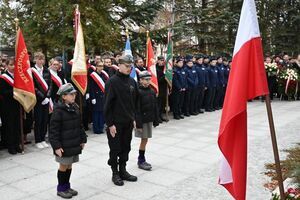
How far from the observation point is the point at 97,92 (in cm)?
1019

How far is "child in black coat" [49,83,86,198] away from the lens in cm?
558

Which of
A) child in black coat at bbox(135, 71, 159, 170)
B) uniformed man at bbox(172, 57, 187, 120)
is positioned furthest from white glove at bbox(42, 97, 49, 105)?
uniformed man at bbox(172, 57, 187, 120)

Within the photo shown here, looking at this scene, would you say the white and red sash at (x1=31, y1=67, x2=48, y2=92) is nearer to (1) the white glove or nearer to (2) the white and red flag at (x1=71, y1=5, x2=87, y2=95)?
(1) the white glove

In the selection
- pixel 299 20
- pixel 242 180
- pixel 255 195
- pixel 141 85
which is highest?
pixel 299 20

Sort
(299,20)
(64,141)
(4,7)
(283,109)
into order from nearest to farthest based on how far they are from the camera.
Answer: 1. (64,141)
2. (283,109)
3. (4,7)
4. (299,20)

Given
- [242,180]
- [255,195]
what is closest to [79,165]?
[255,195]

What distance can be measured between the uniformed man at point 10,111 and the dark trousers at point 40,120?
0.40 metres

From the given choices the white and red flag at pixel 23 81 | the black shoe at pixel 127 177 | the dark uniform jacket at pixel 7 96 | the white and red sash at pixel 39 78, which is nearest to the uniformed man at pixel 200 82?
the white and red sash at pixel 39 78

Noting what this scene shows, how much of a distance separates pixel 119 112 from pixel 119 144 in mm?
491

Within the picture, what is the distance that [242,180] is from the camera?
12.9ft

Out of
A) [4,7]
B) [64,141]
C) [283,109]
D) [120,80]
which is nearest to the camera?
[64,141]

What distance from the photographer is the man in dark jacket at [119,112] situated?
6.12m

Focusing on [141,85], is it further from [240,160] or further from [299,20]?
[299,20]

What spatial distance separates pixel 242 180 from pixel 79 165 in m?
4.12
